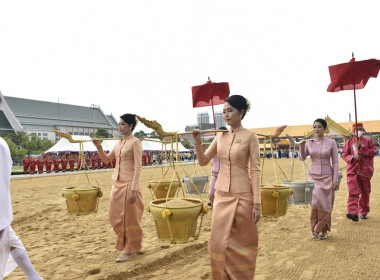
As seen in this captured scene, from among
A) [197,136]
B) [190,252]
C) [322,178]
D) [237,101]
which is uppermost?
[237,101]

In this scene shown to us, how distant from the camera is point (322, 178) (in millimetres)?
4445

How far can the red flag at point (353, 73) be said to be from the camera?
15.5ft

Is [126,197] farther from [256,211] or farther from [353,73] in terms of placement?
[353,73]

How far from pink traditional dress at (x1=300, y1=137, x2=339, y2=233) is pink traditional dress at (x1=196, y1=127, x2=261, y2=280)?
2241 mm

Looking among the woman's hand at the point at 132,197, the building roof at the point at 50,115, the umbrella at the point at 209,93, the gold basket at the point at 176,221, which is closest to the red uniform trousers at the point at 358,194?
the umbrella at the point at 209,93

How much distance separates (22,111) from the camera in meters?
53.2

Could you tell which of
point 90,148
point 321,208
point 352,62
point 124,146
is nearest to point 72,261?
point 124,146

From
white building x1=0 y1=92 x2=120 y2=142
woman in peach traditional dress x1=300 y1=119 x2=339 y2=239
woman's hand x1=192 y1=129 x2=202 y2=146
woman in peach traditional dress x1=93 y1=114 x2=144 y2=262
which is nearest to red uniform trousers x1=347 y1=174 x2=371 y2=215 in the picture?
woman in peach traditional dress x1=300 y1=119 x2=339 y2=239

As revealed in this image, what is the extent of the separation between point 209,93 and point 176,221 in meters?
3.77

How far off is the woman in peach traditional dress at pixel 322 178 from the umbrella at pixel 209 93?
76.3 inches

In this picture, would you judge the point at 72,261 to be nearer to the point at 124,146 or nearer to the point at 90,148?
the point at 124,146

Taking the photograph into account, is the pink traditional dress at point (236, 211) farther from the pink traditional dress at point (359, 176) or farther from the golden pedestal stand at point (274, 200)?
the pink traditional dress at point (359, 176)

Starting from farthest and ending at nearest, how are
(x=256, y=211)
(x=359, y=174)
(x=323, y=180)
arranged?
(x=359, y=174), (x=323, y=180), (x=256, y=211)

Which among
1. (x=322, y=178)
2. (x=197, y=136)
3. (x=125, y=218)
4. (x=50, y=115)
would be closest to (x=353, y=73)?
(x=322, y=178)
